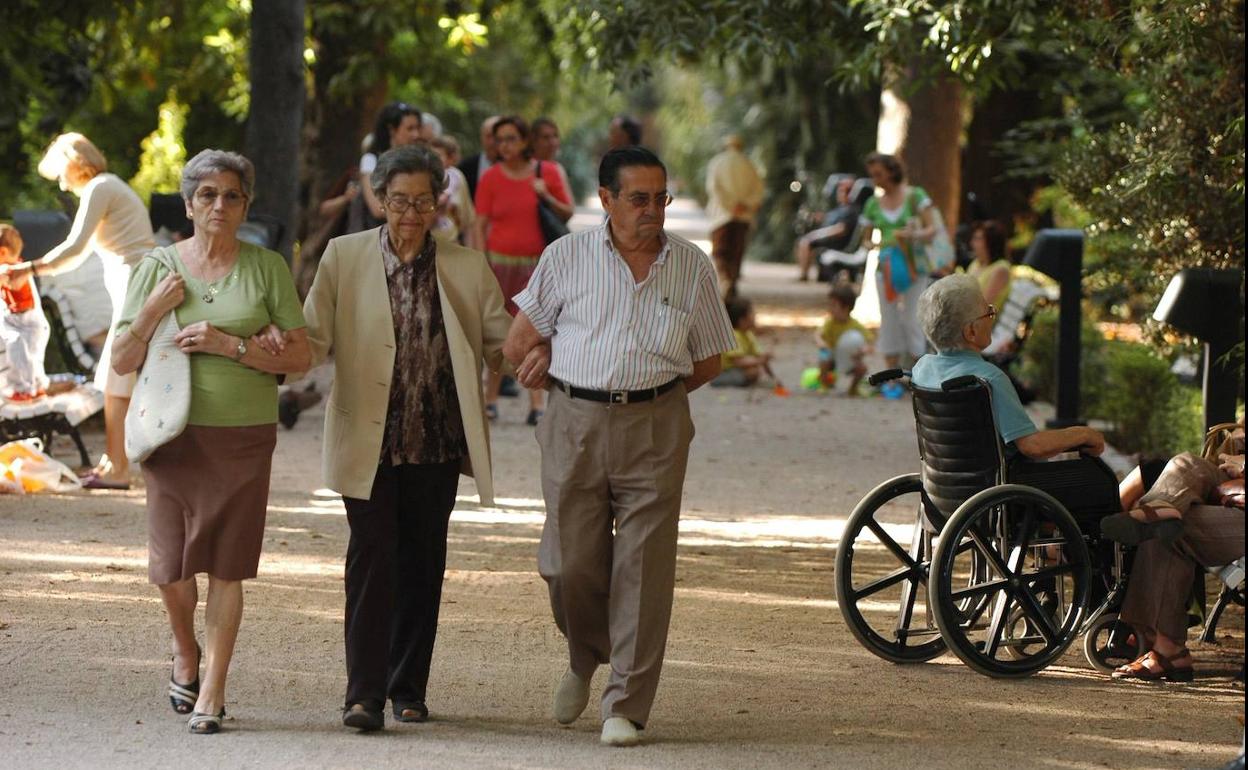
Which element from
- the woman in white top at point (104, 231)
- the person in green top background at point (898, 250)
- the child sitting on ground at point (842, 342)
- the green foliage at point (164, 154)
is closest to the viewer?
the woman in white top at point (104, 231)

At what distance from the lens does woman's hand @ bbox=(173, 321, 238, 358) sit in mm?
5750

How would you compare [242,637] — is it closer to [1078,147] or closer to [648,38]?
[648,38]


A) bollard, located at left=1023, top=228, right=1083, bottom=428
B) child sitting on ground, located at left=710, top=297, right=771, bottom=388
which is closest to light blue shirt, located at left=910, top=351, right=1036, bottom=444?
bollard, located at left=1023, top=228, right=1083, bottom=428

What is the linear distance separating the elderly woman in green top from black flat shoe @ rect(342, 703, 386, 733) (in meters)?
0.39

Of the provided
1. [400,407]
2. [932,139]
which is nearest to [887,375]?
[400,407]

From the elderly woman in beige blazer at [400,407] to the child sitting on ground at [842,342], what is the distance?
1043 centimetres

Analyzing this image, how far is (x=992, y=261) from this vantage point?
1466 cm

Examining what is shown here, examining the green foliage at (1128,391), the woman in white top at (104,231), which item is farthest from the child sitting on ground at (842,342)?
the woman in white top at (104,231)

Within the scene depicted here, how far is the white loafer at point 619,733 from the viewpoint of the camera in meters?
5.75

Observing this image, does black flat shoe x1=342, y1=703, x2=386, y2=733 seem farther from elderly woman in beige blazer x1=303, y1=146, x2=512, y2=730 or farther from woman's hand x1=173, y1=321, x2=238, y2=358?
woman's hand x1=173, y1=321, x2=238, y2=358

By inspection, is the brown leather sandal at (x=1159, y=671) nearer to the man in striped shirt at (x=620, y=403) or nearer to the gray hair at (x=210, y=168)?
the man in striped shirt at (x=620, y=403)

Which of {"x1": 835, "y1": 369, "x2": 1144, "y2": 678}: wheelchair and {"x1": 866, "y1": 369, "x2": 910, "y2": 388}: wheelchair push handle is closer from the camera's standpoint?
{"x1": 835, "y1": 369, "x2": 1144, "y2": 678}: wheelchair

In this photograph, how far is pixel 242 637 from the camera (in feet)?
23.7

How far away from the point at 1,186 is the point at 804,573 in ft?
41.9
